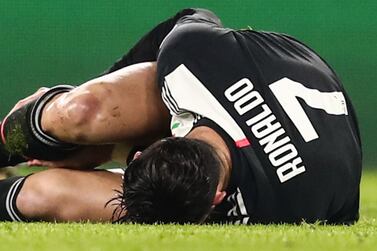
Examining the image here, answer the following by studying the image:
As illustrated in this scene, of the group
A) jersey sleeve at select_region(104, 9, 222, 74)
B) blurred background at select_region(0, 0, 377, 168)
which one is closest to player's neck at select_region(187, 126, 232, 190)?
jersey sleeve at select_region(104, 9, 222, 74)

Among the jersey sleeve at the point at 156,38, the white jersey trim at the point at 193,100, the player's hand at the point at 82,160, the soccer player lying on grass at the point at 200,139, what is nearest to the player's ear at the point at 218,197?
the soccer player lying on grass at the point at 200,139

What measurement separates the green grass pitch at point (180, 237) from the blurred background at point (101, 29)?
87.3 inches

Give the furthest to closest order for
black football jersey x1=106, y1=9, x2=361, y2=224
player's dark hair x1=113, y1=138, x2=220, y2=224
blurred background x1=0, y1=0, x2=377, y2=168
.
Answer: blurred background x1=0, y1=0, x2=377, y2=168
black football jersey x1=106, y1=9, x2=361, y2=224
player's dark hair x1=113, y1=138, x2=220, y2=224

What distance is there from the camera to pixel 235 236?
70.5 inches

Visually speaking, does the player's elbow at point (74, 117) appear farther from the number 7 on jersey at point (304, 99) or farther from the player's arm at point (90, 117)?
the number 7 on jersey at point (304, 99)

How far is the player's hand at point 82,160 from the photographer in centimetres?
241

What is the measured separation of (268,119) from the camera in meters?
2.14

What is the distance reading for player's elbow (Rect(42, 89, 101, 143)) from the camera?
2225 mm

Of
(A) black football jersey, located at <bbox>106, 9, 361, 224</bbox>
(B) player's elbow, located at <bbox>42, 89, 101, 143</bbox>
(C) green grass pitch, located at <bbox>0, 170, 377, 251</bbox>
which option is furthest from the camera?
(B) player's elbow, located at <bbox>42, 89, 101, 143</bbox>

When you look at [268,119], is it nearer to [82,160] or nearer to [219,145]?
[219,145]

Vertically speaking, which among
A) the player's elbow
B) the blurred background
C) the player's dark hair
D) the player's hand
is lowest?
the blurred background

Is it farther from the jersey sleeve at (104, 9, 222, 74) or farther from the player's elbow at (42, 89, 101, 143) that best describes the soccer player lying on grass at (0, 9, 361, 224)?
the jersey sleeve at (104, 9, 222, 74)

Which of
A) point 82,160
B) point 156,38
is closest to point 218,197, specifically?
point 82,160

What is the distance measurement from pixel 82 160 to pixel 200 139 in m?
0.46
